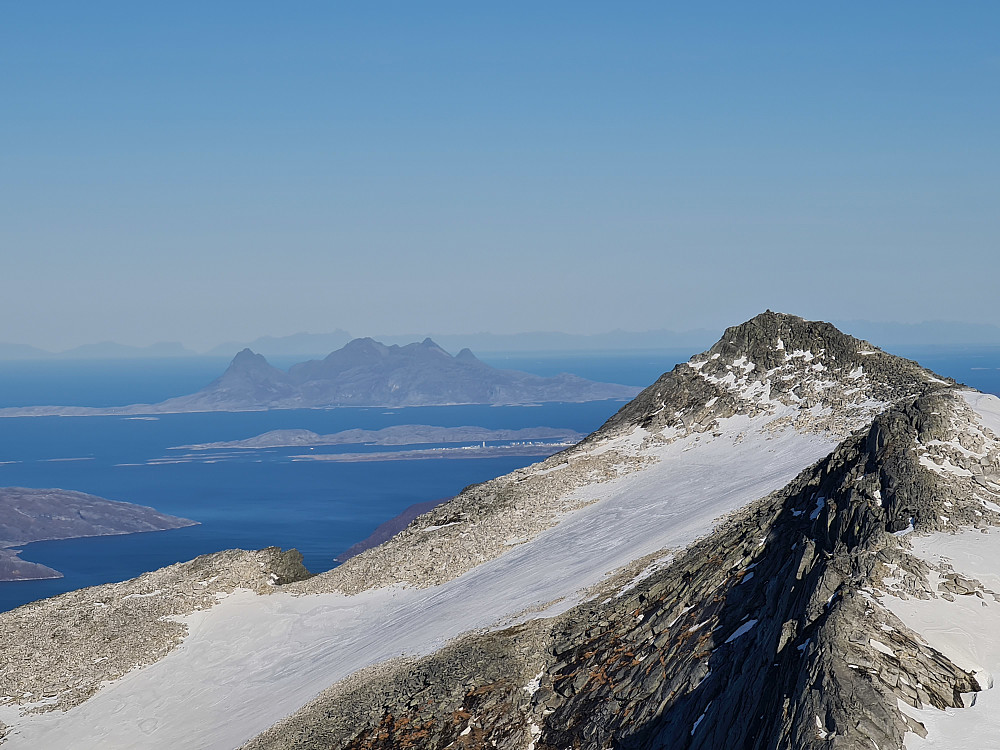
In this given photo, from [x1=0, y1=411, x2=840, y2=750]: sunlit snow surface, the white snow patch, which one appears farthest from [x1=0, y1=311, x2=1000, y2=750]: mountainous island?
[x1=0, y1=411, x2=840, y2=750]: sunlit snow surface

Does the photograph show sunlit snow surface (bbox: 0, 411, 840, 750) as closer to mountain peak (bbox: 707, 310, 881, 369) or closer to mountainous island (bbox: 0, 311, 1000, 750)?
mountainous island (bbox: 0, 311, 1000, 750)

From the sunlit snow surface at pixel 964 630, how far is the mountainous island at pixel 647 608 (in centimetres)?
5

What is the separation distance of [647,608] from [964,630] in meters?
10.2

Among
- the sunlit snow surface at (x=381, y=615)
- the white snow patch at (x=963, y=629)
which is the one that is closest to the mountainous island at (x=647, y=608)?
the white snow patch at (x=963, y=629)

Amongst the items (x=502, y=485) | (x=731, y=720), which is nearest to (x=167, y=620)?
(x=502, y=485)

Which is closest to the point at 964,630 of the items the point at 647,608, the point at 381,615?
the point at 647,608

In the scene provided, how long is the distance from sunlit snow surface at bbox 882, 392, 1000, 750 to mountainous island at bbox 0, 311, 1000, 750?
0.05m

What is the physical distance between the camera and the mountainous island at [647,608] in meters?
15.3

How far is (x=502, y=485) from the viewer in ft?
153

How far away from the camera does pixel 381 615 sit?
3803 cm

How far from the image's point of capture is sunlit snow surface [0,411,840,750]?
3150 centimetres

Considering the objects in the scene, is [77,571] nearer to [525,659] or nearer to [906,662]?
[525,659]

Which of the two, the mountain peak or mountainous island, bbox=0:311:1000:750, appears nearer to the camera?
mountainous island, bbox=0:311:1000:750

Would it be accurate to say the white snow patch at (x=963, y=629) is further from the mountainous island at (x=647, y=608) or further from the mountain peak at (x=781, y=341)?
the mountain peak at (x=781, y=341)
